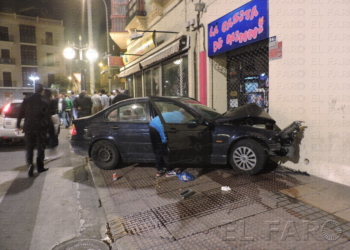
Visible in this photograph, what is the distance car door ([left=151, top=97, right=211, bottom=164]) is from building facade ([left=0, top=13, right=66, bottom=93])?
44353mm

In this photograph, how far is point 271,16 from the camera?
224 inches

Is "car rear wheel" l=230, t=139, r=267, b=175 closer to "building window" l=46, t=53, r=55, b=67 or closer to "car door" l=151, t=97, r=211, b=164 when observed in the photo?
"car door" l=151, t=97, r=211, b=164

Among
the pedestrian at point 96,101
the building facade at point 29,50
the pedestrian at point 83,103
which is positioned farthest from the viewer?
the building facade at point 29,50

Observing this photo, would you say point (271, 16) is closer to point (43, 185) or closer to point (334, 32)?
point (334, 32)

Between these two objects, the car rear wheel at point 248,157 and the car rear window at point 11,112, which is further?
the car rear window at point 11,112

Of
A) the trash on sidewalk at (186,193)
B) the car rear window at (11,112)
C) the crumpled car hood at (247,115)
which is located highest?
the car rear window at (11,112)

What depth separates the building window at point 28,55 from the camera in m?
42.1

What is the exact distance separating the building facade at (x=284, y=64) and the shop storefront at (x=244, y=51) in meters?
0.02

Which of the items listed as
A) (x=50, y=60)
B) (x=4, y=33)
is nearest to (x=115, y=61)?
(x=50, y=60)

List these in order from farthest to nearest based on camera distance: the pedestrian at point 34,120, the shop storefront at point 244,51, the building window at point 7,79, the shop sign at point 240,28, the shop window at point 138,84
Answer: the building window at point 7,79 < the shop window at point 138,84 < the shop storefront at point 244,51 < the shop sign at point 240,28 < the pedestrian at point 34,120

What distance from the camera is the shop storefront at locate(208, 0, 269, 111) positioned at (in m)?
6.20

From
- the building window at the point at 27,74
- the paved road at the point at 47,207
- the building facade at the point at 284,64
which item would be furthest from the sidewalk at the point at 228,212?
the building window at the point at 27,74

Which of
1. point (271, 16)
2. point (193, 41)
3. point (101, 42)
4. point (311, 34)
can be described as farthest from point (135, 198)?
point (101, 42)

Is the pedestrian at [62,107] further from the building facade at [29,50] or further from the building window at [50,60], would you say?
the building window at [50,60]
